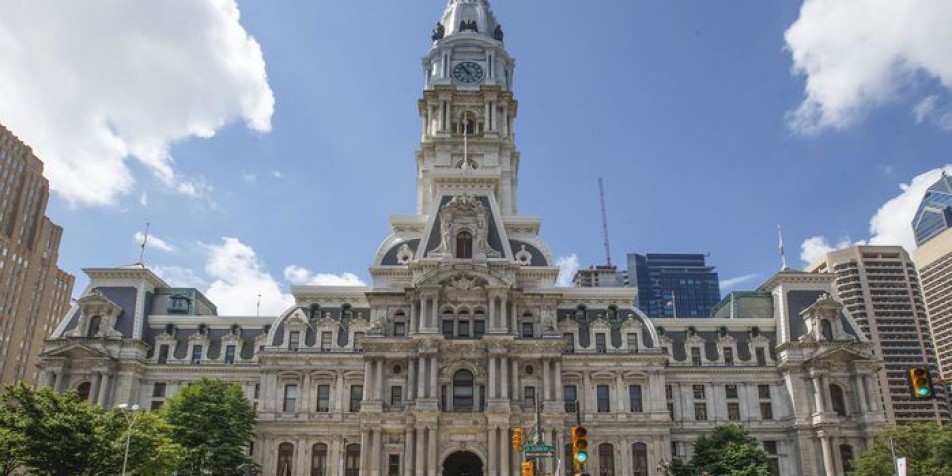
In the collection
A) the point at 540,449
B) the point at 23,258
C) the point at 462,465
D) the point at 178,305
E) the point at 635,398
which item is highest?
the point at 23,258

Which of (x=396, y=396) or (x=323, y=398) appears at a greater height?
(x=323, y=398)

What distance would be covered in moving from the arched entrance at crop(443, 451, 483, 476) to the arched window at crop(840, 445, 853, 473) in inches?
1275

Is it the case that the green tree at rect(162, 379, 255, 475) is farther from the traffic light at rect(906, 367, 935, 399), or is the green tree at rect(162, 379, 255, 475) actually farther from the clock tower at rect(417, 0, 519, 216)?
the traffic light at rect(906, 367, 935, 399)

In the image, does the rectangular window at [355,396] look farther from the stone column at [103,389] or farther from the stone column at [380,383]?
the stone column at [103,389]

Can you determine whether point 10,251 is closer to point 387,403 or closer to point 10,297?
point 10,297

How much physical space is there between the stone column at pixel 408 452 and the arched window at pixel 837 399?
38.8 meters

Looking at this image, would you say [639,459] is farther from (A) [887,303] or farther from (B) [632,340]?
(A) [887,303]

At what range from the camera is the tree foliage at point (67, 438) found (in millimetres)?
42438

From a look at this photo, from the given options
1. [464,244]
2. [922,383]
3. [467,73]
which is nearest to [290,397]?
[464,244]

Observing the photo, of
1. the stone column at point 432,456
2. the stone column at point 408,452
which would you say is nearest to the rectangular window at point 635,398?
the stone column at point 432,456

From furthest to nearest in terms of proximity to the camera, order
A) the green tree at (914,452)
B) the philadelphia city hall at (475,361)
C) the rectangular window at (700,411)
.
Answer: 1. the rectangular window at (700,411)
2. the philadelphia city hall at (475,361)
3. the green tree at (914,452)

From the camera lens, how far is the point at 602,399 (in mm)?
68625

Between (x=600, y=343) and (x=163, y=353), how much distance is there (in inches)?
1698

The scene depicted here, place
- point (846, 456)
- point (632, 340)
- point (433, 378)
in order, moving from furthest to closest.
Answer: point (632, 340), point (846, 456), point (433, 378)
